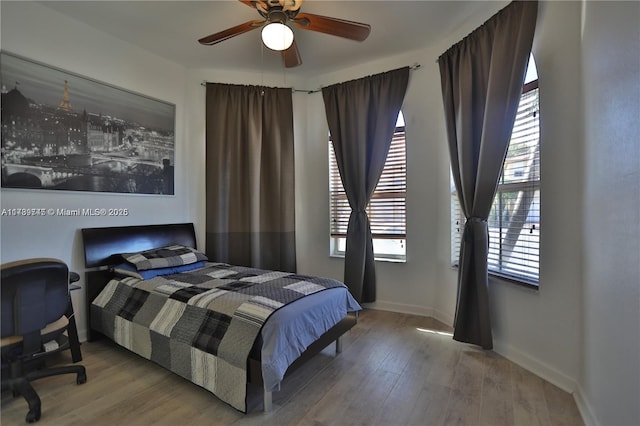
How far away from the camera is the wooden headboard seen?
8.65ft

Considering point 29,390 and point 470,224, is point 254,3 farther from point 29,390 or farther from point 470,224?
point 29,390

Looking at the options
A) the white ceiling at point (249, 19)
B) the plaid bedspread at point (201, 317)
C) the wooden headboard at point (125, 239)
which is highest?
the white ceiling at point (249, 19)

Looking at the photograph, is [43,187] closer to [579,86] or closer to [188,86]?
[188,86]

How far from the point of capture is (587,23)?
1.74m

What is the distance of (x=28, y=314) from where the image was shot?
5.32 feet

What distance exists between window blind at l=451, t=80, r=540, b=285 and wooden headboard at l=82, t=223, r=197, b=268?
3096 mm

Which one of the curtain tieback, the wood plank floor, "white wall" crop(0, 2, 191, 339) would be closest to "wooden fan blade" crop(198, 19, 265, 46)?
"white wall" crop(0, 2, 191, 339)

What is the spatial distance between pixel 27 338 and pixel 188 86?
2925mm

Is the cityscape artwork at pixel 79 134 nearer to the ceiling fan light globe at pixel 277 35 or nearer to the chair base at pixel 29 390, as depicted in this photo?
the chair base at pixel 29 390

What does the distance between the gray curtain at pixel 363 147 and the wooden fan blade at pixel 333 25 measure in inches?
45.4

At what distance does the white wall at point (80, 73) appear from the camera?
2.29 metres

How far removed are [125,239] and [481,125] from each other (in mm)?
3358

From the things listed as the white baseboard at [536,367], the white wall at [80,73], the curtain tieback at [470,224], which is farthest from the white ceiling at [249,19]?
the white baseboard at [536,367]

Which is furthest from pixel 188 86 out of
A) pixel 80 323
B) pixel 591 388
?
pixel 591 388
